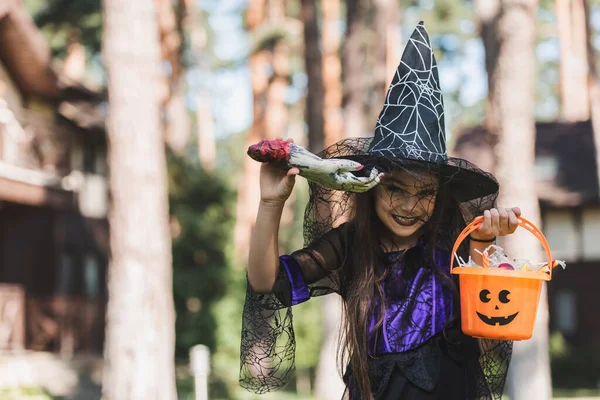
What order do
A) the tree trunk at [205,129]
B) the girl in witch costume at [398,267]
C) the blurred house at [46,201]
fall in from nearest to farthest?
the girl in witch costume at [398,267] < the blurred house at [46,201] < the tree trunk at [205,129]

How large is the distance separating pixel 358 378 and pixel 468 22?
27917 millimetres

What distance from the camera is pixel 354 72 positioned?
13828 millimetres

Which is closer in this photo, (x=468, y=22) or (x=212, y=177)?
(x=212, y=177)

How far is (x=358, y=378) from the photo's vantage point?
10.1ft

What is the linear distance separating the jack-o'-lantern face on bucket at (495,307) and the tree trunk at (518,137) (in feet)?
17.2

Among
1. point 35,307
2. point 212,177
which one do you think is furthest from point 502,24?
point 35,307

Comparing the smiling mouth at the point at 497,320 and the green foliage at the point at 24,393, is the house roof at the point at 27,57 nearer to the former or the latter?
the green foliage at the point at 24,393

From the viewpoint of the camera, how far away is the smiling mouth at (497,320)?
2900mm

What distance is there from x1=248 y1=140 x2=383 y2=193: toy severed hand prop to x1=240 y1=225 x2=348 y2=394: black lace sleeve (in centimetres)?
38

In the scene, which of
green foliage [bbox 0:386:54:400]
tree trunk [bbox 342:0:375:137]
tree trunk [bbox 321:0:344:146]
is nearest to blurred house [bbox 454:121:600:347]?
tree trunk [bbox 321:0:344:146]

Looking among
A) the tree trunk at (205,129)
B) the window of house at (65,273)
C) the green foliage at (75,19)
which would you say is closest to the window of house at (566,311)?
the window of house at (65,273)

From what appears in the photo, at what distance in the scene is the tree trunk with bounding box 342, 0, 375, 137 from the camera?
1355 centimetres

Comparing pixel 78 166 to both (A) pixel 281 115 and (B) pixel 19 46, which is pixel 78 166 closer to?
(B) pixel 19 46

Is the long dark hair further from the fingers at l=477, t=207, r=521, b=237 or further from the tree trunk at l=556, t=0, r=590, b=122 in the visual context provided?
the tree trunk at l=556, t=0, r=590, b=122
